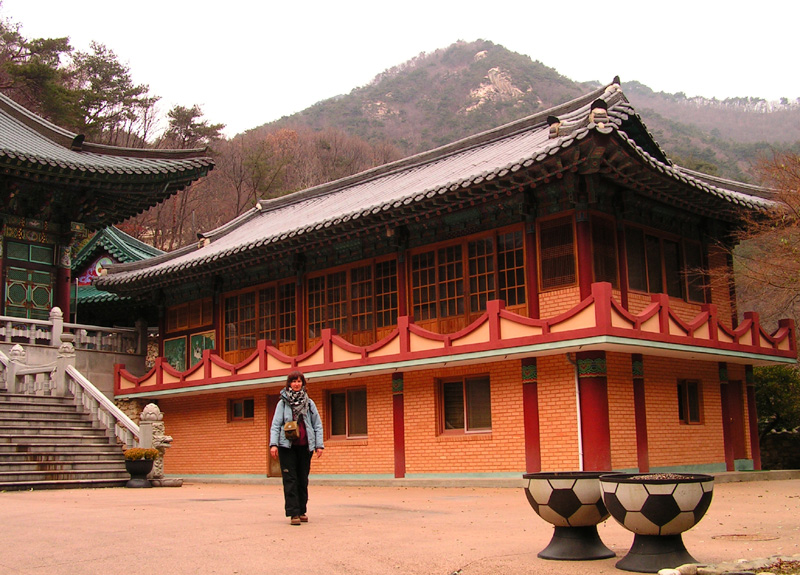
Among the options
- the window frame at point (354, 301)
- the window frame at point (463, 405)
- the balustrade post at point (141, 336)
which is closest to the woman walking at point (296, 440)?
the window frame at point (463, 405)

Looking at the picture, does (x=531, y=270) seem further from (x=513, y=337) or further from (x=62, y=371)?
(x=62, y=371)

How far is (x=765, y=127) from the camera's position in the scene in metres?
99.4

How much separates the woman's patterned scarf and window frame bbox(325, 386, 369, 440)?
9.12 meters

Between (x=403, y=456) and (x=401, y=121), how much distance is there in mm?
92002

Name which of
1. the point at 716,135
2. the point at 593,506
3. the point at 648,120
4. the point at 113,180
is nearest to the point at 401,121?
the point at 648,120

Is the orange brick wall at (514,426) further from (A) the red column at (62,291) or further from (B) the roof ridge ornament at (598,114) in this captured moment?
(A) the red column at (62,291)

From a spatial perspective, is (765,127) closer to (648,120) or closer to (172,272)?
(648,120)

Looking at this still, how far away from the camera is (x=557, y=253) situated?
15570 mm

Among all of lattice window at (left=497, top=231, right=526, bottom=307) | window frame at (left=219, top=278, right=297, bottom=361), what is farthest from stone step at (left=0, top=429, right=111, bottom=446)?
lattice window at (left=497, top=231, right=526, bottom=307)

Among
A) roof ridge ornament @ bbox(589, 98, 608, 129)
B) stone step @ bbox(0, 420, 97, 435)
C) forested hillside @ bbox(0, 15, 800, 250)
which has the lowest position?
stone step @ bbox(0, 420, 97, 435)

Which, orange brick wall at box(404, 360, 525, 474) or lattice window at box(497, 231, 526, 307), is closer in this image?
orange brick wall at box(404, 360, 525, 474)

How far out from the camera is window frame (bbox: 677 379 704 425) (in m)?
17.0

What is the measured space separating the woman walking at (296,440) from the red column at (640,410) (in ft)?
25.8

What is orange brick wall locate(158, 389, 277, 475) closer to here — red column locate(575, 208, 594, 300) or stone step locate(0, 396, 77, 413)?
stone step locate(0, 396, 77, 413)
